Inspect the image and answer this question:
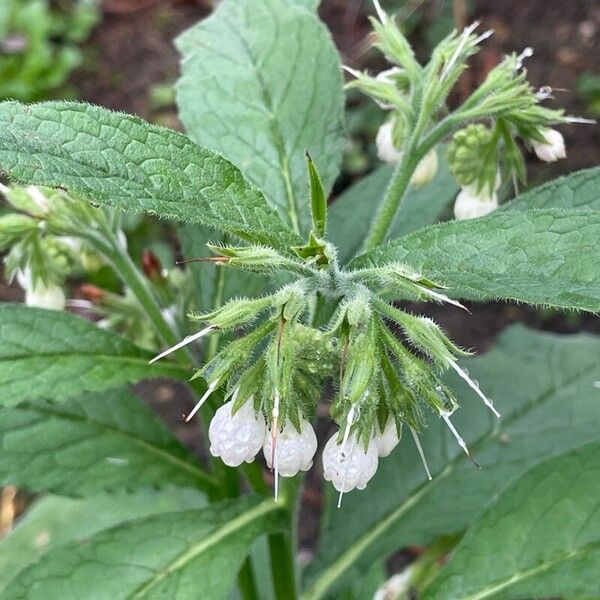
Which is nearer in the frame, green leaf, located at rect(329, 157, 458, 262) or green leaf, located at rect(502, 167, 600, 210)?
green leaf, located at rect(502, 167, 600, 210)

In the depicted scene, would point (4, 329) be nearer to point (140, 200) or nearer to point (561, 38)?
point (140, 200)

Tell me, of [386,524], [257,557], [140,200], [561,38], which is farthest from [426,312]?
[140,200]

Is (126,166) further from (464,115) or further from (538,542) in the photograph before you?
(538,542)

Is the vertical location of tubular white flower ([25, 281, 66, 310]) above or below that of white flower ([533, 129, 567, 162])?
below

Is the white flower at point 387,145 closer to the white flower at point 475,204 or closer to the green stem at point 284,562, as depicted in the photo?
the white flower at point 475,204

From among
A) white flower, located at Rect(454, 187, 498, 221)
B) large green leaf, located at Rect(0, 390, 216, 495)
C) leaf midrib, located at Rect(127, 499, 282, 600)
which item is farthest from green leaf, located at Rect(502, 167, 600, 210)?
large green leaf, located at Rect(0, 390, 216, 495)

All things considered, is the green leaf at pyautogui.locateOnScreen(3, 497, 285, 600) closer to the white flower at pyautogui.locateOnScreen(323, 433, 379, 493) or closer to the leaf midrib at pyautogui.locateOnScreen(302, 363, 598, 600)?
the white flower at pyautogui.locateOnScreen(323, 433, 379, 493)

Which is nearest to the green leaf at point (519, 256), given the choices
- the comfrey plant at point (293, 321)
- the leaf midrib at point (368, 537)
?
the comfrey plant at point (293, 321)

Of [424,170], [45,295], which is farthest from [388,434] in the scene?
[45,295]
